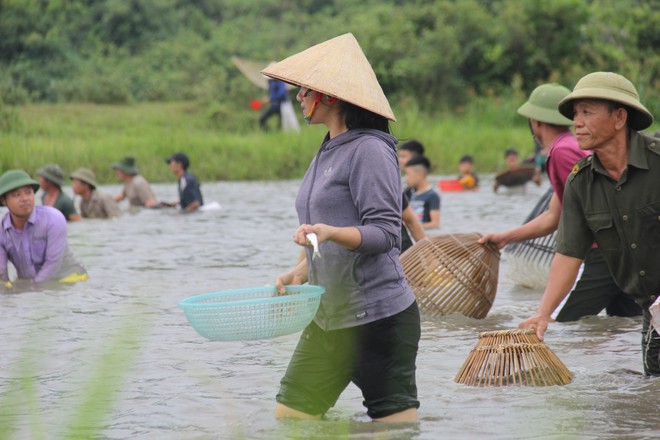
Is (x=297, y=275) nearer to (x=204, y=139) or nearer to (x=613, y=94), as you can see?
(x=613, y=94)

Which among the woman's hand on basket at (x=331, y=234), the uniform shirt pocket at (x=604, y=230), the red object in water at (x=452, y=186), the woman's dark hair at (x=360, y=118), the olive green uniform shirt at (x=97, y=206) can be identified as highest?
the woman's dark hair at (x=360, y=118)

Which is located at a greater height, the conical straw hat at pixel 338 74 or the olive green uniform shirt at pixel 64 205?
the conical straw hat at pixel 338 74

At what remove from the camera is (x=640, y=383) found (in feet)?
18.6

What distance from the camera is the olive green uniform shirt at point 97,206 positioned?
1532 centimetres

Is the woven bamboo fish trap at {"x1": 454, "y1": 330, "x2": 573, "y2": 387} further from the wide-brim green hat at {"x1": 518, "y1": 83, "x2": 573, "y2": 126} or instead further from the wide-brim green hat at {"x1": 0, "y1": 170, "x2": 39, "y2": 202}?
the wide-brim green hat at {"x1": 0, "y1": 170, "x2": 39, "y2": 202}

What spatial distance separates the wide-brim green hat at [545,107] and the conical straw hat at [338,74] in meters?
2.84

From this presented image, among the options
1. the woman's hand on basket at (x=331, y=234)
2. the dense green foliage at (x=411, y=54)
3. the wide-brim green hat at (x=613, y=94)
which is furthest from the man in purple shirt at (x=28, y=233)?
the dense green foliage at (x=411, y=54)

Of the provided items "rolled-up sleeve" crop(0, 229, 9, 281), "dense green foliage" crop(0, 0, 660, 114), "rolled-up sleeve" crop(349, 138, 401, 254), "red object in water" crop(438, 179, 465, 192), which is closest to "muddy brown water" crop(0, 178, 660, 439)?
"rolled-up sleeve" crop(0, 229, 9, 281)

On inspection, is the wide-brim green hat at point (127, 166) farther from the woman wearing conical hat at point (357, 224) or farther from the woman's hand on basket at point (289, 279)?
the woman wearing conical hat at point (357, 224)

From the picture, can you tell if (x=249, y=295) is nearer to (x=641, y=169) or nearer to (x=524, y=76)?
(x=641, y=169)

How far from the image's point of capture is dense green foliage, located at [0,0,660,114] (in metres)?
31.3

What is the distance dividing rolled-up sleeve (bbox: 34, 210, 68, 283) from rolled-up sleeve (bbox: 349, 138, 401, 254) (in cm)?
579

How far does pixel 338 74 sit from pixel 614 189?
4.89ft

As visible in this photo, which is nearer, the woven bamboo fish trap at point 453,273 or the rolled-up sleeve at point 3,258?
the woven bamboo fish trap at point 453,273
